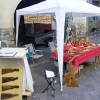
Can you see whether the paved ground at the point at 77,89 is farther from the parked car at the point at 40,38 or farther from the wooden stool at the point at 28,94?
the parked car at the point at 40,38

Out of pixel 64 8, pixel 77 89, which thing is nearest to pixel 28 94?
pixel 77 89

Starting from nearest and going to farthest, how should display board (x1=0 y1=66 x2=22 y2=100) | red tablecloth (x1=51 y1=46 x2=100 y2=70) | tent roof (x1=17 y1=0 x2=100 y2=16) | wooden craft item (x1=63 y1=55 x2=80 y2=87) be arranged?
display board (x1=0 y1=66 x2=22 y2=100) < tent roof (x1=17 y1=0 x2=100 y2=16) < wooden craft item (x1=63 y1=55 x2=80 y2=87) < red tablecloth (x1=51 y1=46 x2=100 y2=70)

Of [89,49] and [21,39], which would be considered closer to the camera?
[89,49]

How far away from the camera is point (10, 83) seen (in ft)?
15.2

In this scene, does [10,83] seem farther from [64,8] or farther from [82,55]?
[82,55]

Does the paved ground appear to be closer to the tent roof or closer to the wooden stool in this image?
the wooden stool

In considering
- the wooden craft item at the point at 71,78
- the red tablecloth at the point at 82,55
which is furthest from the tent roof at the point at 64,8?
the wooden craft item at the point at 71,78

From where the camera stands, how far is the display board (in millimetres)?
4617

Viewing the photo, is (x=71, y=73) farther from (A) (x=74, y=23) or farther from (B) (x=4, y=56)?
(A) (x=74, y=23)

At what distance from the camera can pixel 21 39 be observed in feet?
45.5

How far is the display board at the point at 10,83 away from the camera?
462cm

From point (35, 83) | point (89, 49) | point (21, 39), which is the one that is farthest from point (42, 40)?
point (35, 83)

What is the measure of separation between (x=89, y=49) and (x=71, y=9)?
1.94 meters

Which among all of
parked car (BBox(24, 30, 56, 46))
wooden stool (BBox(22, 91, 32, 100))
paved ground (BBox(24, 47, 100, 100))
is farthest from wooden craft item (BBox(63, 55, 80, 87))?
parked car (BBox(24, 30, 56, 46))
